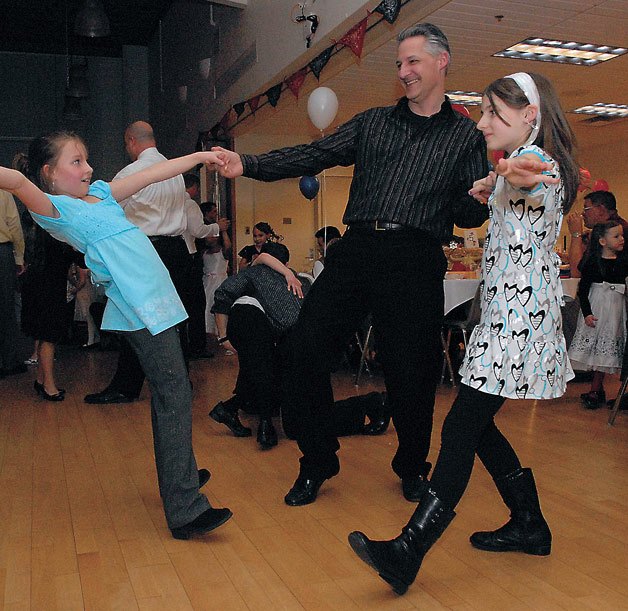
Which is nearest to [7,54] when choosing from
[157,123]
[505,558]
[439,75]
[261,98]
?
[157,123]

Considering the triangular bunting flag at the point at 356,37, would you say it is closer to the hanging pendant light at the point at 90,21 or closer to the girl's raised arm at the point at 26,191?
the hanging pendant light at the point at 90,21

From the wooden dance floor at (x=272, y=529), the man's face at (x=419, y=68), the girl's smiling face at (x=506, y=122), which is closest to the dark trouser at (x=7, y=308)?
the wooden dance floor at (x=272, y=529)

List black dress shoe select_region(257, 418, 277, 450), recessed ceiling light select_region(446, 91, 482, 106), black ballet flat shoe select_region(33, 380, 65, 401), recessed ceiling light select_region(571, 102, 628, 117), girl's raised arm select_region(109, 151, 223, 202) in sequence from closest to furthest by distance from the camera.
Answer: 1. girl's raised arm select_region(109, 151, 223, 202)
2. black dress shoe select_region(257, 418, 277, 450)
3. black ballet flat shoe select_region(33, 380, 65, 401)
4. recessed ceiling light select_region(446, 91, 482, 106)
5. recessed ceiling light select_region(571, 102, 628, 117)

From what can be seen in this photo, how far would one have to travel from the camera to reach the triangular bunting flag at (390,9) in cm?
565

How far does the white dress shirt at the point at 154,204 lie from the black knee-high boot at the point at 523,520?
283 centimetres

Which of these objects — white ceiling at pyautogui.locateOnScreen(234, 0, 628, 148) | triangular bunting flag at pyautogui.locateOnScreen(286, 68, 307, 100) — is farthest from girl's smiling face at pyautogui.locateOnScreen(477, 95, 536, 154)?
triangular bunting flag at pyautogui.locateOnScreen(286, 68, 307, 100)

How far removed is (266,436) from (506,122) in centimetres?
197

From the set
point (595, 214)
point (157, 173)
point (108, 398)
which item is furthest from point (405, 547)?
point (595, 214)

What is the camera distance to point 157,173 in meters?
2.27

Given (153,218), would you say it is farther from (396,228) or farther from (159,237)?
(396,228)

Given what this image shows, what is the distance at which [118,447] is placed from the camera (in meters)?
3.50

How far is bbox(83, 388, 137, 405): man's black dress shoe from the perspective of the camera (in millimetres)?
4660

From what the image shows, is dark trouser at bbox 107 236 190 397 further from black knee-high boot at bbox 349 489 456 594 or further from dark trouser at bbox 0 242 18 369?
black knee-high boot at bbox 349 489 456 594

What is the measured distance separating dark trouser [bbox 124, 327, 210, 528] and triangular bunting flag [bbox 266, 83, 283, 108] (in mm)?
6181
